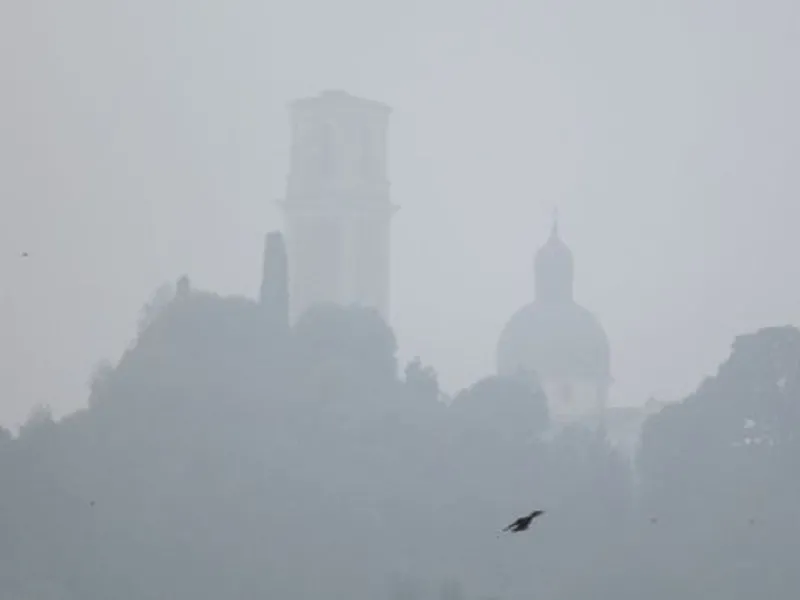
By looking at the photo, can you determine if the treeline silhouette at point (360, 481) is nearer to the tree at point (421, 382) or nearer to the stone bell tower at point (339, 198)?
the tree at point (421, 382)

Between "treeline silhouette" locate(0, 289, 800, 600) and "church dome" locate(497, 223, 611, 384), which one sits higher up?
"church dome" locate(497, 223, 611, 384)

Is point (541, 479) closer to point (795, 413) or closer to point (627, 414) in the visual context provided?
point (795, 413)

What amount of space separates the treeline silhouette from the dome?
26.1 meters

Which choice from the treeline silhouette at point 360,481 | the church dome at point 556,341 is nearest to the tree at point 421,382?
the treeline silhouette at point 360,481

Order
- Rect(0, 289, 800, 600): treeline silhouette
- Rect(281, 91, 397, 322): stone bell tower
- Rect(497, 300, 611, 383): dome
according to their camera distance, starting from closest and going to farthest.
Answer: Rect(0, 289, 800, 600): treeline silhouette < Rect(497, 300, 611, 383): dome < Rect(281, 91, 397, 322): stone bell tower

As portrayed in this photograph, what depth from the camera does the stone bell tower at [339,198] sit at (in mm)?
122250

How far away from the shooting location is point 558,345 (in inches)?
4688

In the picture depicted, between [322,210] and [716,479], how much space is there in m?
47.4

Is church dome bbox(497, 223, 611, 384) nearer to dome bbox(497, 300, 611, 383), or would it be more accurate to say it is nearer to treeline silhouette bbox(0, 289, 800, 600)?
dome bbox(497, 300, 611, 383)

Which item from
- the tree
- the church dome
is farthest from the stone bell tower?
the tree

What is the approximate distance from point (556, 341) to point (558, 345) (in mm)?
266

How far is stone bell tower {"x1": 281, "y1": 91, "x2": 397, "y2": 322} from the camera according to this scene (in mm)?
122250

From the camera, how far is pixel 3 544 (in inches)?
2768

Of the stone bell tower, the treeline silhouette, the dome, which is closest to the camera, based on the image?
the treeline silhouette
